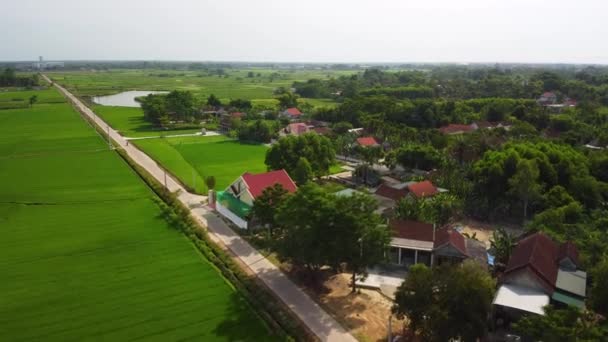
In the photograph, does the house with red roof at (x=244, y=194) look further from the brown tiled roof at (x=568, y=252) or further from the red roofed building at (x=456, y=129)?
the red roofed building at (x=456, y=129)

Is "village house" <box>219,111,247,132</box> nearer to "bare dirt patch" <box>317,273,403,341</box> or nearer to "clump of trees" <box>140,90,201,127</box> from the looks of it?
"clump of trees" <box>140,90,201,127</box>

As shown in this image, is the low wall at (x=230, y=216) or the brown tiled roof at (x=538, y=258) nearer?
the brown tiled roof at (x=538, y=258)

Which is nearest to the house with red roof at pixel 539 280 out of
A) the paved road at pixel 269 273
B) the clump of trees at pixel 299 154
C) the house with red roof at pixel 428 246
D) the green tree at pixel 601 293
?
the green tree at pixel 601 293

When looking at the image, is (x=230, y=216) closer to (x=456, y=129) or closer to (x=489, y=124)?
(x=456, y=129)

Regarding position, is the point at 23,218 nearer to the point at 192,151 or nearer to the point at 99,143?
the point at 192,151

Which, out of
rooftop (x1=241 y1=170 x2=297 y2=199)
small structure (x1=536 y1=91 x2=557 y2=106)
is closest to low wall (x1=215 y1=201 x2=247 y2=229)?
rooftop (x1=241 y1=170 x2=297 y2=199)

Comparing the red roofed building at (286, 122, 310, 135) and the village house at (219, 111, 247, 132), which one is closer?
the red roofed building at (286, 122, 310, 135)

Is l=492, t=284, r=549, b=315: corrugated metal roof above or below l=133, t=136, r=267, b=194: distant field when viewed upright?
below

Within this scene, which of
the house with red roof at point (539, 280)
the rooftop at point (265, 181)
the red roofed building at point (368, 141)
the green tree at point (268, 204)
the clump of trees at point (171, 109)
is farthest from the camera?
the clump of trees at point (171, 109)
